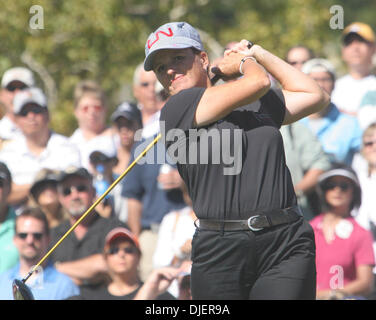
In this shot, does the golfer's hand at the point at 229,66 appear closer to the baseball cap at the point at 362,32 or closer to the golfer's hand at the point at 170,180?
the golfer's hand at the point at 170,180

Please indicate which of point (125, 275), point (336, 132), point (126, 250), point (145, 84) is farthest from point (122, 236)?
point (336, 132)

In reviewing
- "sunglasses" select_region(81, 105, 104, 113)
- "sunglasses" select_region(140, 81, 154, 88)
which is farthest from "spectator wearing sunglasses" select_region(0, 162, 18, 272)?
"sunglasses" select_region(140, 81, 154, 88)

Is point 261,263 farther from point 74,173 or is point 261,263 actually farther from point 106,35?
point 106,35

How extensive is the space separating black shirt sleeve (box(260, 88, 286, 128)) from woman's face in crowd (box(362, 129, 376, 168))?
9.38 feet

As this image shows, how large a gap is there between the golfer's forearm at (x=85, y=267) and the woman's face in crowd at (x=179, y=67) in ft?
9.56

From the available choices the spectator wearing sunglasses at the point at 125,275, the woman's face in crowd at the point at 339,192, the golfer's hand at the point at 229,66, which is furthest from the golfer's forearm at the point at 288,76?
the woman's face in crowd at the point at 339,192

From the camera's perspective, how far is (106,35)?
9602 millimetres

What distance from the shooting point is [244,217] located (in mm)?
3637

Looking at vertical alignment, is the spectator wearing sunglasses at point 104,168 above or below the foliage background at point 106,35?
below

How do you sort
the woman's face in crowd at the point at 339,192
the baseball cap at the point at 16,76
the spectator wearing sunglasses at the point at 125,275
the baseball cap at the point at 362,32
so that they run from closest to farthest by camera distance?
the spectator wearing sunglasses at the point at 125,275 < the woman's face in crowd at the point at 339,192 < the baseball cap at the point at 362,32 < the baseball cap at the point at 16,76

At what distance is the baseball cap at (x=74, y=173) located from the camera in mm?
6957

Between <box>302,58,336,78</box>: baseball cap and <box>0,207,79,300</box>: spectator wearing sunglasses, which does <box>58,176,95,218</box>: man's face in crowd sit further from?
<box>302,58,336,78</box>: baseball cap

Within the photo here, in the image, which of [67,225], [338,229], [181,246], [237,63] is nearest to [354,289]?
[338,229]
